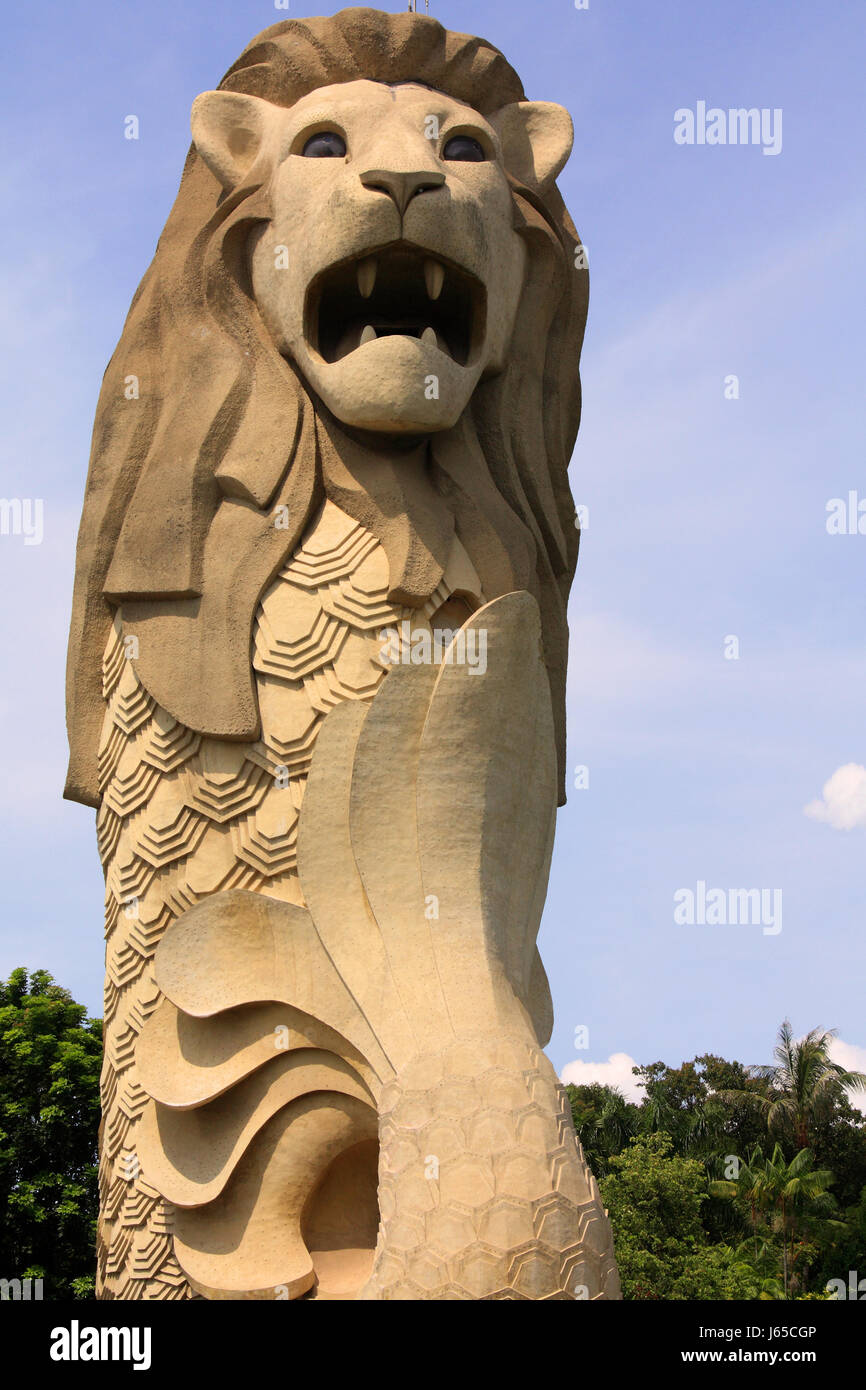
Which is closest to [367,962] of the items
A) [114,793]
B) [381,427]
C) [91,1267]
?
[114,793]

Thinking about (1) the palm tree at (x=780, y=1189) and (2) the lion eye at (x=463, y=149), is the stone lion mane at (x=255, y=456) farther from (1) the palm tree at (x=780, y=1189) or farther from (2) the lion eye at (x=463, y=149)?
(1) the palm tree at (x=780, y=1189)

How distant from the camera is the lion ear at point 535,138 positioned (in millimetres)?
8156

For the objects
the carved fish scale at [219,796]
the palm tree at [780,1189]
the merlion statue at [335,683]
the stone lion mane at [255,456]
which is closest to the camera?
the merlion statue at [335,683]

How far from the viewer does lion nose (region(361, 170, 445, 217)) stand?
23.6ft

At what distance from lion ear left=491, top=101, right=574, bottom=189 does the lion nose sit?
1.03 metres

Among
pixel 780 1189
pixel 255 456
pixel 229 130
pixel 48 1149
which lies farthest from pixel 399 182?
pixel 780 1189

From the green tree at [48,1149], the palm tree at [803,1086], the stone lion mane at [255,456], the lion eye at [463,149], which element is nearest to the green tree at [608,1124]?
the palm tree at [803,1086]

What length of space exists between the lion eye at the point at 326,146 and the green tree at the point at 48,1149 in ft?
29.6

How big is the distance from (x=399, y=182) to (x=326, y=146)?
60cm

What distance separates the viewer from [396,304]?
7.72m

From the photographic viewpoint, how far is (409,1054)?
644 centimetres

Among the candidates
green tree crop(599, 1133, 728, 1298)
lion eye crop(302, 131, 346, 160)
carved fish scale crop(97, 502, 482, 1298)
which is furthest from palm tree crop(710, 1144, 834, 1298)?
lion eye crop(302, 131, 346, 160)

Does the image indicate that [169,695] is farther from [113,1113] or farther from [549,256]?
[549,256]

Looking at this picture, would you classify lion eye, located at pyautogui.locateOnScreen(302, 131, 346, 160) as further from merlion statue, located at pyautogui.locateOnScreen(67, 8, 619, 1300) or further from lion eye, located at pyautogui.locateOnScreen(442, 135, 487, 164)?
lion eye, located at pyautogui.locateOnScreen(442, 135, 487, 164)
